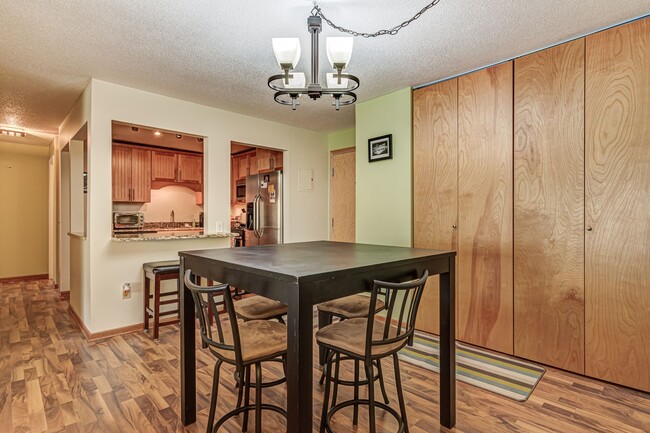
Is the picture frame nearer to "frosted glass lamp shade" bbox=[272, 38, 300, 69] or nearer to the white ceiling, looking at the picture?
the white ceiling

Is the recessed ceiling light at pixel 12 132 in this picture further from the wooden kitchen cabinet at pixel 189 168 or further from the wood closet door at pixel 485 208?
the wood closet door at pixel 485 208

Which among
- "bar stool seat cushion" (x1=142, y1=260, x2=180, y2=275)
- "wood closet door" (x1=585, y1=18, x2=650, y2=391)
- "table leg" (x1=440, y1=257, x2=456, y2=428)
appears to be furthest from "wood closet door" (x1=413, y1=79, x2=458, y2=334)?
"bar stool seat cushion" (x1=142, y1=260, x2=180, y2=275)

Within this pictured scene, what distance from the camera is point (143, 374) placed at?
2.48 m

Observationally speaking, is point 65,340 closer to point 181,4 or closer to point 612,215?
point 181,4

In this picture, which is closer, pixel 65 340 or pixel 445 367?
pixel 445 367

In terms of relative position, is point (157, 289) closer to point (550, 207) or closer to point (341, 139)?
point (341, 139)

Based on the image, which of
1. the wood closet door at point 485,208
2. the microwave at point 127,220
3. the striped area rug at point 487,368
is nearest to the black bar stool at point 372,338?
the striped area rug at point 487,368

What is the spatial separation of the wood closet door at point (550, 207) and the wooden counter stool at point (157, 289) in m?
3.00

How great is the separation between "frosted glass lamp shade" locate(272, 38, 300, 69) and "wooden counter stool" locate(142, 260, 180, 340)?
2.24m

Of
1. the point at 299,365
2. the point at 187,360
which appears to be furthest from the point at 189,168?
the point at 299,365

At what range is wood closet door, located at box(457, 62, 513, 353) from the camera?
2.77 meters

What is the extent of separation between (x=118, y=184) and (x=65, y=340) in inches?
117

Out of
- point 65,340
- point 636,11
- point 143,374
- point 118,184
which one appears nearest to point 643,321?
point 636,11

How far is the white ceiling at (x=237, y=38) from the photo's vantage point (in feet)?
6.73
